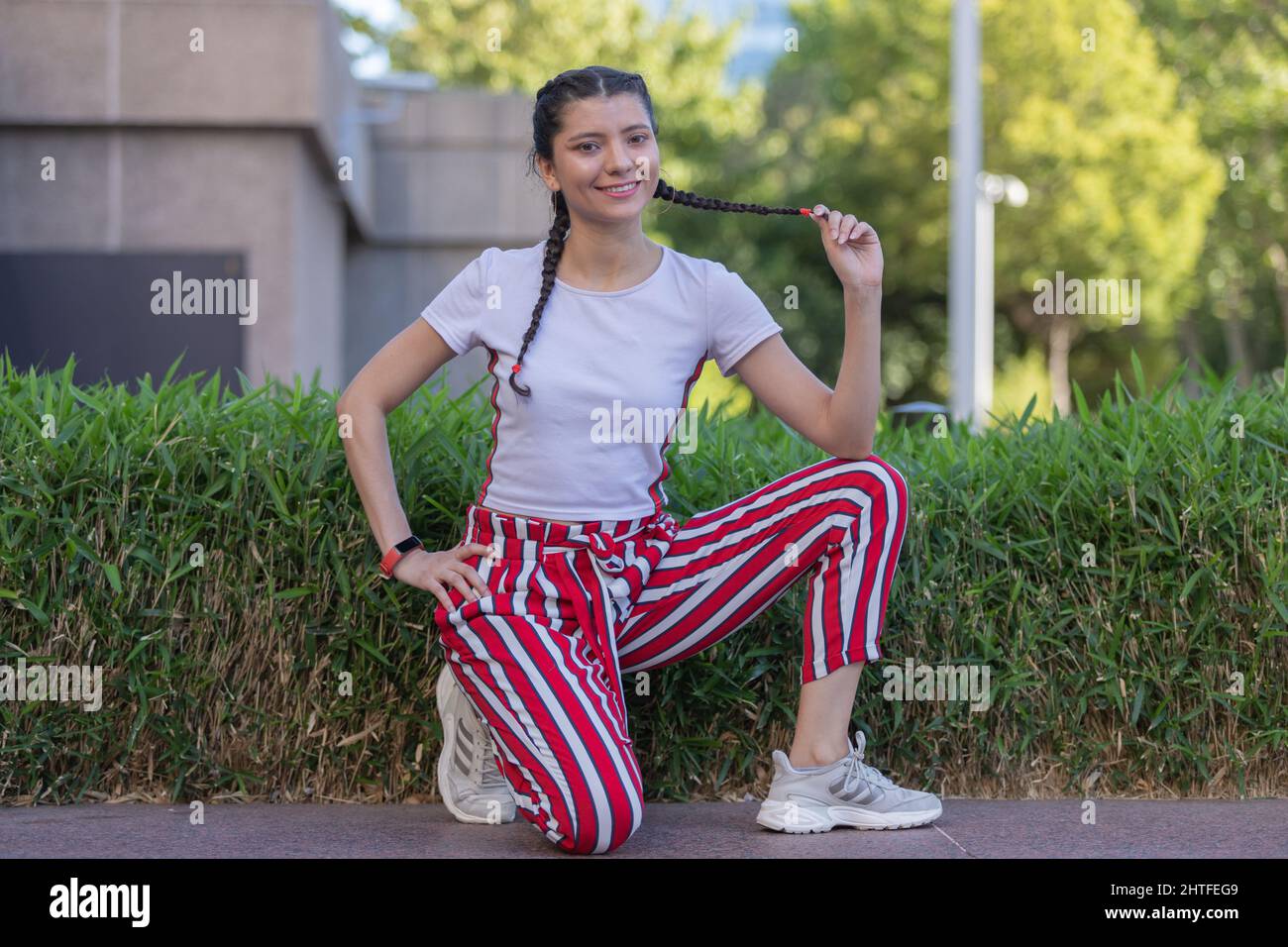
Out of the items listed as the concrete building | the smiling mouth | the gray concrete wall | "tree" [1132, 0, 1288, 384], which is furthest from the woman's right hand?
"tree" [1132, 0, 1288, 384]

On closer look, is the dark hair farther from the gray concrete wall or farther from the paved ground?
the gray concrete wall

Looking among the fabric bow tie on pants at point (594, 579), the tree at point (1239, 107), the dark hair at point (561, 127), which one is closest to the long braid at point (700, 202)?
the dark hair at point (561, 127)

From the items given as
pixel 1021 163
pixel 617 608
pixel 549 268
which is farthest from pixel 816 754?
pixel 1021 163

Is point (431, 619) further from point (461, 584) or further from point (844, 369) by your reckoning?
point (844, 369)

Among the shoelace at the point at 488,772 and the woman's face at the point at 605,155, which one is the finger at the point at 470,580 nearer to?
the shoelace at the point at 488,772

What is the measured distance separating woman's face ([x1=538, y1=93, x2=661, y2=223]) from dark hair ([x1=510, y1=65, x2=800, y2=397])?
22mm

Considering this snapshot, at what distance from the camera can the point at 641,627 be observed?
3.06 m

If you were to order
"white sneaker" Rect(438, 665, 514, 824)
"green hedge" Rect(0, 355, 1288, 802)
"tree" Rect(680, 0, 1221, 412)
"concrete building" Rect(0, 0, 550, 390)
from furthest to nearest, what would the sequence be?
"tree" Rect(680, 0, 1221, 412) → "concrete building" Rect(0, 0, 550, 390) → "green hedge" Rect(0, 355, 1288, 802) → "white sneaker" Rect(438, 665, 514, 824)

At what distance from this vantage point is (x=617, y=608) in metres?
3.01

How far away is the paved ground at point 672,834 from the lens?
9.40 ft

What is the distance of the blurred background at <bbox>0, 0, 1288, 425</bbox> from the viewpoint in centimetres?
831
